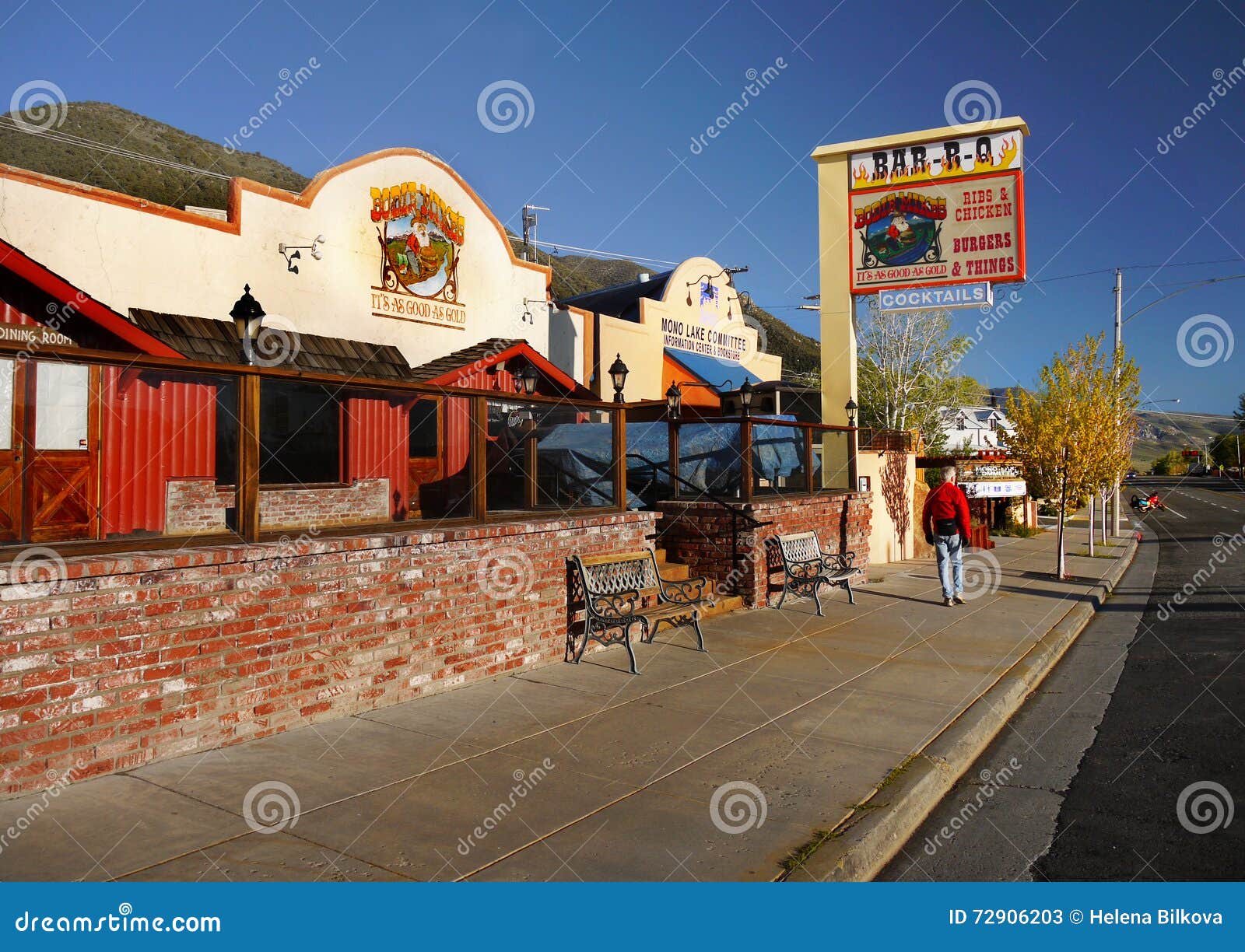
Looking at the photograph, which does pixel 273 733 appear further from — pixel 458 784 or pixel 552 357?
pixel 552 357

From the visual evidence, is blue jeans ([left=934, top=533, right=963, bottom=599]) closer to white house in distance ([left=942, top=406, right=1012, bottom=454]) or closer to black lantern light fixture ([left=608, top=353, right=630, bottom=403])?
black lantern light fixture ([left=608, top=353, right=630, bottom=403])

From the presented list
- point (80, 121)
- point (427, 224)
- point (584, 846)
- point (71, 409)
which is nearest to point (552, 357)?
point (427, 224)

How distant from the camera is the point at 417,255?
14.8 meters

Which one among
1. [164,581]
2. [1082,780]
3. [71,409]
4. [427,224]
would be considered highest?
→ [427,224]

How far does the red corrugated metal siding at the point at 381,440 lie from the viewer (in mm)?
6625

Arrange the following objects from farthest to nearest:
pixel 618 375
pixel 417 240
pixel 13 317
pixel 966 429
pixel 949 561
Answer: pixel 966 429 < pixel 417 240 < pixel 949 561 < pixel 618 375 < pixel 13 317

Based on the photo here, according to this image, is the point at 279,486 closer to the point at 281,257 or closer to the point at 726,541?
the point at 726,541

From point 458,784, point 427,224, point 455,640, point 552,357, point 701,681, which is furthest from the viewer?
point 552,357

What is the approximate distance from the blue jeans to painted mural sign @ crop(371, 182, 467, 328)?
8866 mm

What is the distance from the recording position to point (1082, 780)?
5.59m

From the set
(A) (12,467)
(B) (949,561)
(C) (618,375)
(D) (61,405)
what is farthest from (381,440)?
(B) (949,561)

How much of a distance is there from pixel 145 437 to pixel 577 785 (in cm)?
360

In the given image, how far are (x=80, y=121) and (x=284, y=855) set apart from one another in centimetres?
8093

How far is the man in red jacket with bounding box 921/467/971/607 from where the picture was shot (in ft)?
40.3
